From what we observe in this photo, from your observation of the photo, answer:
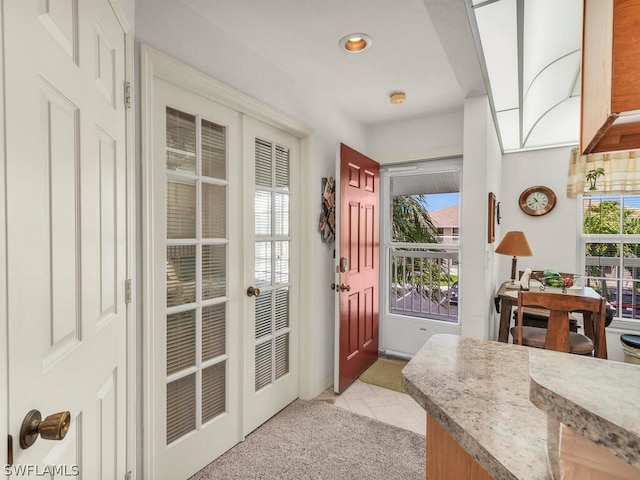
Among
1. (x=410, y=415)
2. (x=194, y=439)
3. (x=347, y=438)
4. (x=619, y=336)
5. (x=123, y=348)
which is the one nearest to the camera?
(x=123, y=348)

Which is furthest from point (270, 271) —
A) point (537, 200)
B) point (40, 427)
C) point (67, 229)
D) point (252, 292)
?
point (537, 200)

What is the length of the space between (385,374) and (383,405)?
0.51 m

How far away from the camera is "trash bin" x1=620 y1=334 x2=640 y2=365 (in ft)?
8.88

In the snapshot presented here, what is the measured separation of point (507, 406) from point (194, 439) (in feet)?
5.23

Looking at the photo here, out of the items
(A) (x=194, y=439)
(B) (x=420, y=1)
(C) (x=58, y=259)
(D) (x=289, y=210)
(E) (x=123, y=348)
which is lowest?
(A) (x=194, y=439)

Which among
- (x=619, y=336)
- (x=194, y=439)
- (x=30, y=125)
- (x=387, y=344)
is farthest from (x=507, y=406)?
(x=619, y=336)

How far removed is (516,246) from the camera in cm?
268

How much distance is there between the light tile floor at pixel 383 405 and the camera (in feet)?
7.23

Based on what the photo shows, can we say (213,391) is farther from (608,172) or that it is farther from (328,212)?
(608,172)

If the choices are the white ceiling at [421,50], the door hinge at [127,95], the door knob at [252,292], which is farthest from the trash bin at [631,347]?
the door hinge at [127,95]

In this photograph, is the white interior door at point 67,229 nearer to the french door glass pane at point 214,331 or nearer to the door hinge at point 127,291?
the door hinge at point 127,291

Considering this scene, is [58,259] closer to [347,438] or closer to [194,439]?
[194,439]

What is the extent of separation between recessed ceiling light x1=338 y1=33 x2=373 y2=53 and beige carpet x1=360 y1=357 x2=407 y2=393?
231 centimetres

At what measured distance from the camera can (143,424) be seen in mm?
1432
